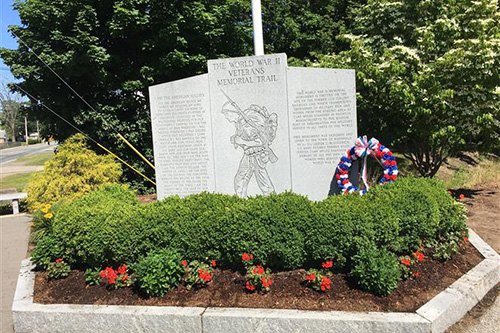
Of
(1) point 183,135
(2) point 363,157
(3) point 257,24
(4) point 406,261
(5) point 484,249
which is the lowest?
(5) point 484,249

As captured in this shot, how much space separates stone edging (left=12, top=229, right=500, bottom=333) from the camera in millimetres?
2914

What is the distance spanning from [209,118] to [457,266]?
13.1 ft

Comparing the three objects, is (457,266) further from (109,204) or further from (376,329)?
(109,204)

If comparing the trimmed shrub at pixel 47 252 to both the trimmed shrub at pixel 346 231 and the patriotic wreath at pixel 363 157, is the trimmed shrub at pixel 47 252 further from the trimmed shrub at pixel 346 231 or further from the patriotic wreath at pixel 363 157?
the patriotic wreath at pixel 363 157

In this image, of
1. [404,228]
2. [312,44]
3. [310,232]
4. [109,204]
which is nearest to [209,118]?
[109,204]

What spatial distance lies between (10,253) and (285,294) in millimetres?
4941

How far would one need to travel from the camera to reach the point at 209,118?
5941 mm

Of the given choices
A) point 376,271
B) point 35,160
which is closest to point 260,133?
point 376,271

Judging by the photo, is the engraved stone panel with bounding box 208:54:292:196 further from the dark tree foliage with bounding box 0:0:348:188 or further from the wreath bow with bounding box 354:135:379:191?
the dark tree foliage with bounding box 0:0:348:188

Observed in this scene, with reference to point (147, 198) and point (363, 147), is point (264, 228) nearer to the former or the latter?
point (363, 147)

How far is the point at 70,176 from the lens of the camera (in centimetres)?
713

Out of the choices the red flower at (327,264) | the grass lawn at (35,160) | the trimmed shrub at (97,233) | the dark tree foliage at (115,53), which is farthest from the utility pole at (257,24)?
the grass lawn at (35,160)

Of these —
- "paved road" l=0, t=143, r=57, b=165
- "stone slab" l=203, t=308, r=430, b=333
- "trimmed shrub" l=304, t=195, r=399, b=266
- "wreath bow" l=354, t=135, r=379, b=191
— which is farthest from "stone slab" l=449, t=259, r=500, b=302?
"paved road" l=0, t=143, r=57, b=165

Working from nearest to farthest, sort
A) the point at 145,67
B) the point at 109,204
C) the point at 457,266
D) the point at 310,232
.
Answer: the point at 310,232 → the point at 457,266 → the point at 109,204 → the point at 145,67
